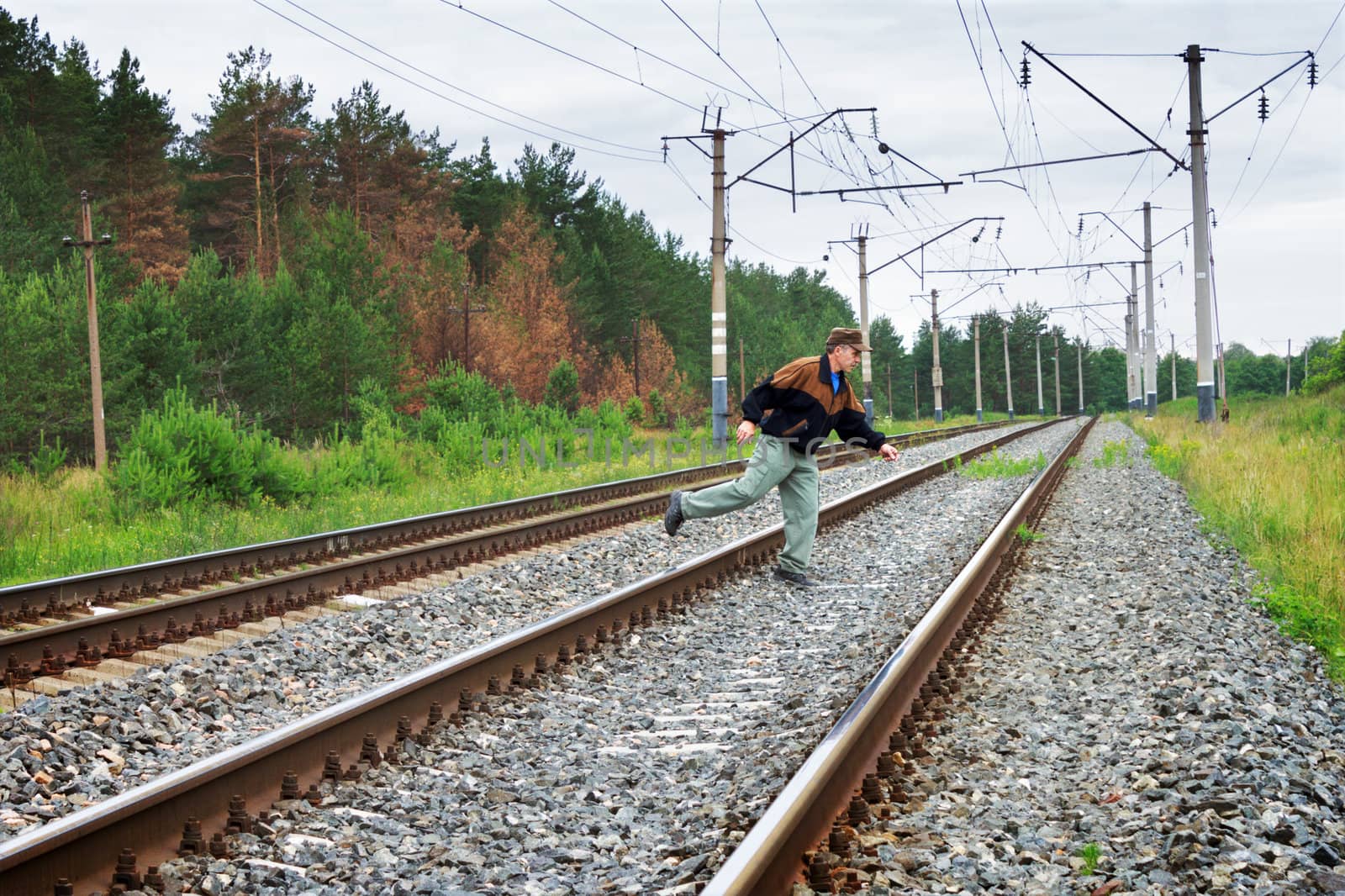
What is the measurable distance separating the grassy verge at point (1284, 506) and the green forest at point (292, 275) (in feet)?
41.3

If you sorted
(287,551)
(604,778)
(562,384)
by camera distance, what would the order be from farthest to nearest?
(562,384)
(287,551)
(604,778)

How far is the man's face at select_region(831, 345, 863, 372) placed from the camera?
8945mm

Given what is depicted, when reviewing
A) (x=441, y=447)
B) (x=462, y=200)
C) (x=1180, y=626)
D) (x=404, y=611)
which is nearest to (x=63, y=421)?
(x=441, y=447)

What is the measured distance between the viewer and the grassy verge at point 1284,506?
6973mm

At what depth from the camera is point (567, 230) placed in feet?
207

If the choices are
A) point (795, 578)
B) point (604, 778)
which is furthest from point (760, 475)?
point (604, 778)

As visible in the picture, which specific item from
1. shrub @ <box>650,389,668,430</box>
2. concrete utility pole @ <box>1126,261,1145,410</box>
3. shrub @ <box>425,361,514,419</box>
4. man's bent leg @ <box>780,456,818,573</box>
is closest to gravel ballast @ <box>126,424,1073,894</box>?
man's bent leg @ <box>780,456,818,573</box>

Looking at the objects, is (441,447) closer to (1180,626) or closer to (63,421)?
(63,421)

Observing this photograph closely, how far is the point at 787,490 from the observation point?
948 cm

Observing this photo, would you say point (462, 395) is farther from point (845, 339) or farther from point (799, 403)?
point (845, 339)

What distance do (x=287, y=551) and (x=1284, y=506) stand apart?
355 inches

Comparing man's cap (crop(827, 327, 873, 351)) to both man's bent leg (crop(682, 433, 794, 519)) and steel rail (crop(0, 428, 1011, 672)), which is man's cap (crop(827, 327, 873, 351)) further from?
steel rail (crop(0, 428, 1011, 672))

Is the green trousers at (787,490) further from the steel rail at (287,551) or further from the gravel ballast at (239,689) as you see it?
the steel rail at (287,551)

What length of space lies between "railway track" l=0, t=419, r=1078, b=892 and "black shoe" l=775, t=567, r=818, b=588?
1.90m
